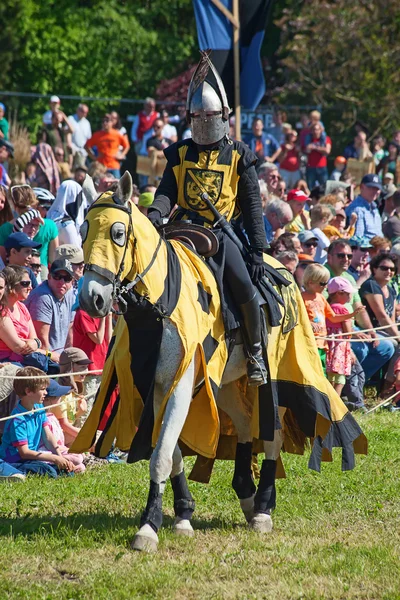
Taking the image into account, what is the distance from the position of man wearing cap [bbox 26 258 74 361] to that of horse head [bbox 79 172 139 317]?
3.64m

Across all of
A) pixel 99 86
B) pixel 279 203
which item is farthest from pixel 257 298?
pixel 99 86

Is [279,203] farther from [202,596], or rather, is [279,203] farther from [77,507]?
[202,596]

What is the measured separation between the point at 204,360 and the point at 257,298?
0.72 meters

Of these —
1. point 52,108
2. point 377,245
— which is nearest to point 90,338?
point 377,245

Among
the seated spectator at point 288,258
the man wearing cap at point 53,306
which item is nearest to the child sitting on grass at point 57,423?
the man wearing cap at point 53,306

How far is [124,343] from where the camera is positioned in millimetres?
6801

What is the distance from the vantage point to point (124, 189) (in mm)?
6422

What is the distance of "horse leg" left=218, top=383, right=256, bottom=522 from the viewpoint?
762cm

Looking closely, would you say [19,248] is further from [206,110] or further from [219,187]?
[206,110]

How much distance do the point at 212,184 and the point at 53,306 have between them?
3.35 metres

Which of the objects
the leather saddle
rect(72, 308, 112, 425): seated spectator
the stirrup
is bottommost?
rect(72, 308, 112, 425): seated spectator

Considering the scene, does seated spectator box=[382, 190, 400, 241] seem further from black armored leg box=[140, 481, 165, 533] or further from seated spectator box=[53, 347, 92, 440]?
black armored leg box=[140, 481, 165, 533]

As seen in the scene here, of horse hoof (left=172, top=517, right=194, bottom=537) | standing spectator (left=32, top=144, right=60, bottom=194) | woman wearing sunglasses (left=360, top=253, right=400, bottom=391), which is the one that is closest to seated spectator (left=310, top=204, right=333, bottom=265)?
woman wearing sunglasses (left=360, top=253, right=400, bottom=391)

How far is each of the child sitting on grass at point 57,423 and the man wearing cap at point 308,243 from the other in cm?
445
